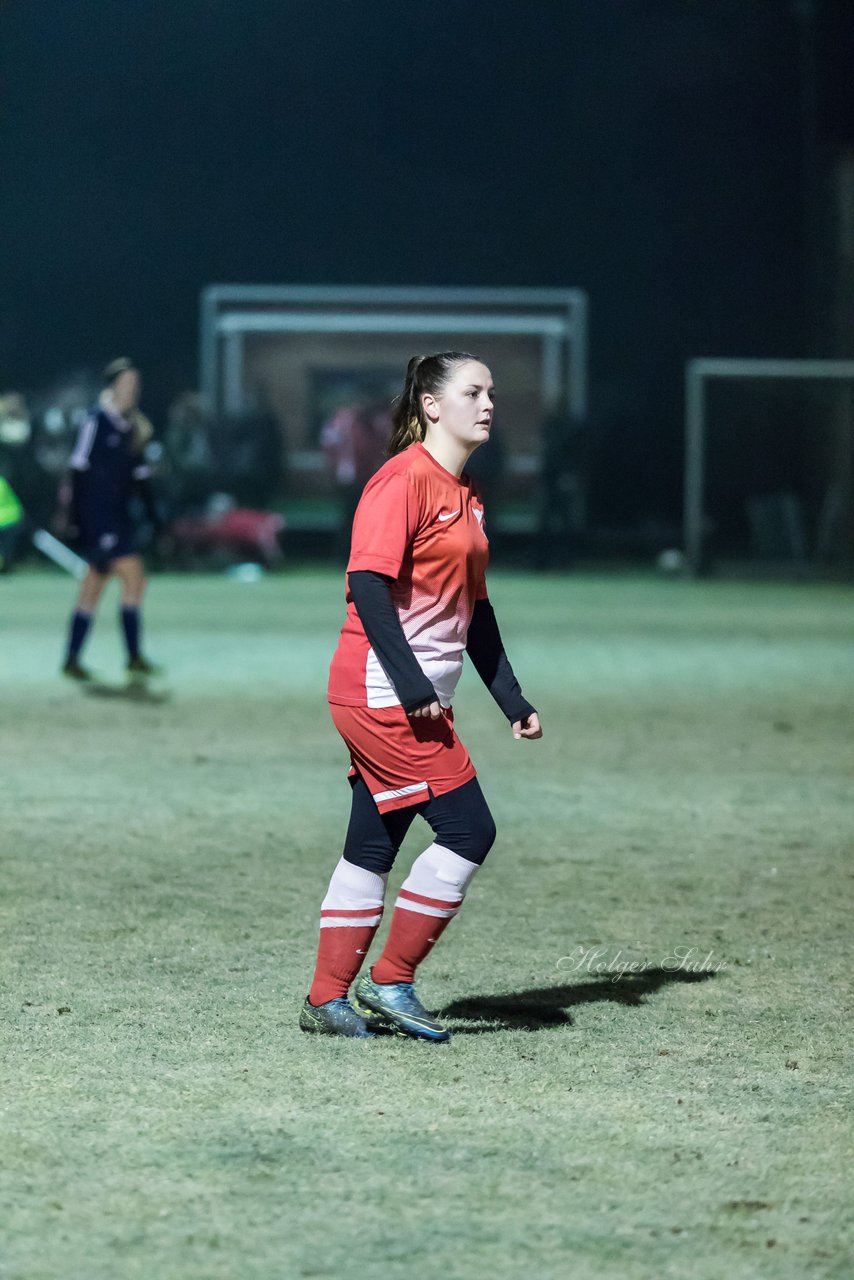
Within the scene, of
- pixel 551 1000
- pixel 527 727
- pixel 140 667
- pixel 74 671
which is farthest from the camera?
pixel 74 671

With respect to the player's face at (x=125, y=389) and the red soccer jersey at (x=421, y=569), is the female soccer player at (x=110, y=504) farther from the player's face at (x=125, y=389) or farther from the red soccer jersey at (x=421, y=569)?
the red soccer jersey at (x=421, y=569)

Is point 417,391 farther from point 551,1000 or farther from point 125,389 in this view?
point 125,389

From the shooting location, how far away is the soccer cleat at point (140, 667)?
1337 centimetres

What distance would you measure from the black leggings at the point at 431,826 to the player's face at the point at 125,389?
7.74 meters

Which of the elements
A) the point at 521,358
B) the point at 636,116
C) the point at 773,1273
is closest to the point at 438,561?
the point at 773,1273

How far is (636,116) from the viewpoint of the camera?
99.9ft

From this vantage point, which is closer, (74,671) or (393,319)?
(74,671)

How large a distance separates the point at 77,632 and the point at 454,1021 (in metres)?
8.54

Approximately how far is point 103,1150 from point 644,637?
44.6ft

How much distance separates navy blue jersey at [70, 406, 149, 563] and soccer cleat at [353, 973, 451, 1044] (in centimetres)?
830

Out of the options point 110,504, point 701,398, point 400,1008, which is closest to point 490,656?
point 400,1008

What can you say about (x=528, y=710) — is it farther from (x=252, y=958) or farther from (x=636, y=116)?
(x=636, y=116)

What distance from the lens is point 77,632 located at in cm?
1350

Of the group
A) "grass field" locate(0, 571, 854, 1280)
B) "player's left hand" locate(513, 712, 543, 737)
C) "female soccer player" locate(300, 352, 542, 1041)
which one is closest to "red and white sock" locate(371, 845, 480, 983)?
"female soccer player" locate(300, 352, 542, 1041)
